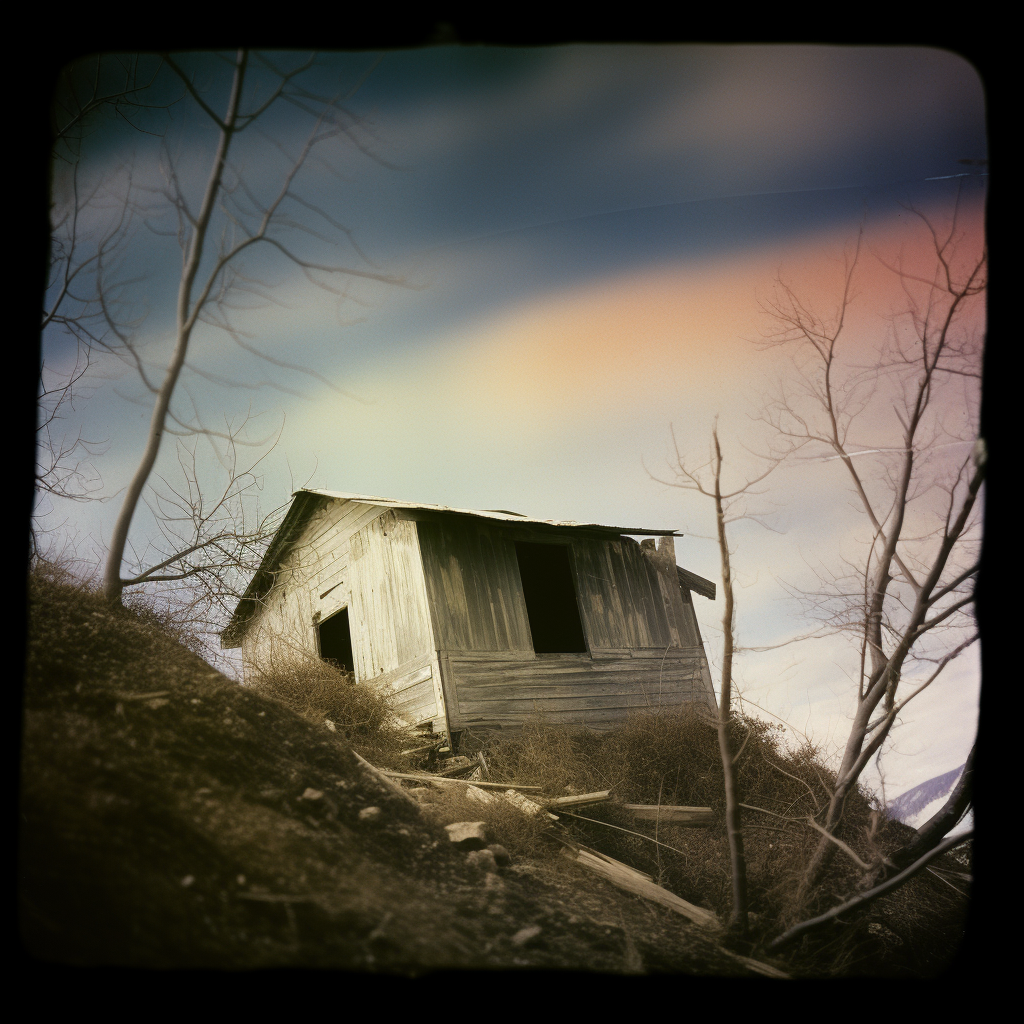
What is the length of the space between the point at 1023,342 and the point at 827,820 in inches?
198

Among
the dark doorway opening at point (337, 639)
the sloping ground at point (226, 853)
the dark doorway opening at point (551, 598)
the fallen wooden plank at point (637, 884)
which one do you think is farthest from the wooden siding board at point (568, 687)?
the dark doorway opening at point (337, 639)

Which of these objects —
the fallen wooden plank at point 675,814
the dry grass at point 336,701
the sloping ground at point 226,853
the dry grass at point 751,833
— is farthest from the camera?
the dry grass at point 336,701

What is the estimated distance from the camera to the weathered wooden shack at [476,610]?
10219 millimetres

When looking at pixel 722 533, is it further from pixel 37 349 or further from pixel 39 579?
pixel 39 579

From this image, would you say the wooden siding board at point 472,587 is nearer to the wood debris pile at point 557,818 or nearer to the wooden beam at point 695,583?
the wood debris pile at point 557,818

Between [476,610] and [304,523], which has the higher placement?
[304,523]

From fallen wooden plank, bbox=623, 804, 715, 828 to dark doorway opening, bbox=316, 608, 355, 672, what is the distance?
23.4ft

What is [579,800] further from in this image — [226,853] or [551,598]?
[551,598]

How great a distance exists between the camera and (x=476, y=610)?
35.1 feet

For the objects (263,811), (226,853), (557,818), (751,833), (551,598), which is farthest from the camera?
(551,598)

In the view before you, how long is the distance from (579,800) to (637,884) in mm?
1430

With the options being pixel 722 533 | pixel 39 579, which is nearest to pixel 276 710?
pixel 39 579

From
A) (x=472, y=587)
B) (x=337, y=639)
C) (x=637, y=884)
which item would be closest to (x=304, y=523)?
(x=337, y=639)

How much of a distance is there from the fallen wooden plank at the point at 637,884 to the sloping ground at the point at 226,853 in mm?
184
